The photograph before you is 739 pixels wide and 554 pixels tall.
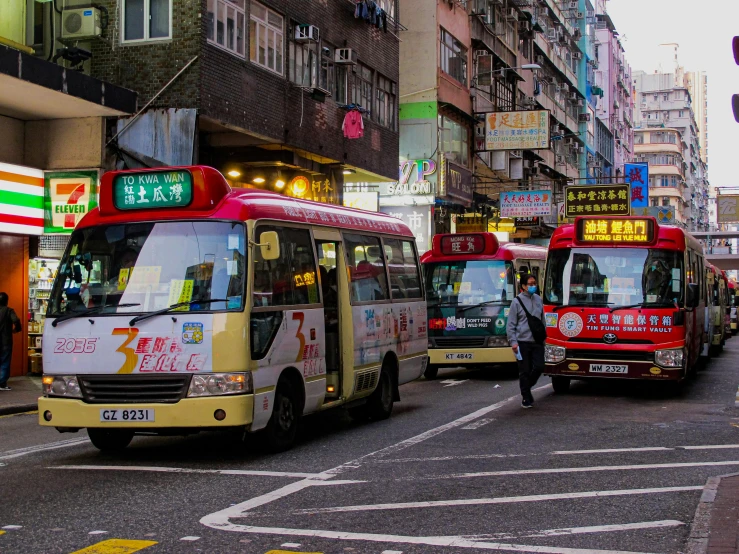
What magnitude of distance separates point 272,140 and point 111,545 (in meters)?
17.0

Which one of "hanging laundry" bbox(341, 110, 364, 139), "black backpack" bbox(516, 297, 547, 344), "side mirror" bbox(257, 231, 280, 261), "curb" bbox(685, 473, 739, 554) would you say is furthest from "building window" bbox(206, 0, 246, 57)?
"curb" bbox(685, 473, 739, 554)

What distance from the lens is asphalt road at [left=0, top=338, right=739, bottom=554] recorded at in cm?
650

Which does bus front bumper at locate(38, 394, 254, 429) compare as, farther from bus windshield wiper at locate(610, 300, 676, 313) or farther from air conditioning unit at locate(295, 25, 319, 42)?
air conditioning unit at locate(295, 25, 319, 42)

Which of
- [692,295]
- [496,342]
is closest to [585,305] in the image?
[692,295]

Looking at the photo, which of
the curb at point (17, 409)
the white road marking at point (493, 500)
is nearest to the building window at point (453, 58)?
the curb at point (17, 409)

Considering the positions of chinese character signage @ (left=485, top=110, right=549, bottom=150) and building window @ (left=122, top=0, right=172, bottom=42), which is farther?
chinese character signage @ (left=485, top=110, right=549, bottom=150)

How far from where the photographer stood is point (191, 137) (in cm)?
1955

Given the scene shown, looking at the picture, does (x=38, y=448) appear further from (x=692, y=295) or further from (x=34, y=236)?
(x=34, y=236)

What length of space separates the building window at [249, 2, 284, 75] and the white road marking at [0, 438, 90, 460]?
481 inches

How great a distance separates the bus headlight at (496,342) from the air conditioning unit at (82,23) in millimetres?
9673

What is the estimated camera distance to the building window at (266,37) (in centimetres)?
2202

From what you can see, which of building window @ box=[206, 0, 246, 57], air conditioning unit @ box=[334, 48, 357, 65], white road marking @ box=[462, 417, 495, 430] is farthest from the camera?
air conditioning unit @ box=[334, 48, 357, 65]

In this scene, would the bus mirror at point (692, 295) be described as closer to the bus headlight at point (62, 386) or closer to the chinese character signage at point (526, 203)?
the bus headlight at point (62, 386)

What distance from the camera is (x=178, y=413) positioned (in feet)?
30.1
